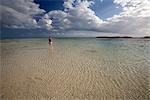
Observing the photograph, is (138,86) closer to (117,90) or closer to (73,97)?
(117,90)

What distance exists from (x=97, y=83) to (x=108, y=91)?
0.79 metres

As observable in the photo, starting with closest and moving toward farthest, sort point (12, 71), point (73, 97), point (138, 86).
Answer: point (73, 97)
point (138, 86)
point (12, 71)

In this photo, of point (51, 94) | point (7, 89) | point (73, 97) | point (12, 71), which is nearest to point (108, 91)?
point (73, 97)

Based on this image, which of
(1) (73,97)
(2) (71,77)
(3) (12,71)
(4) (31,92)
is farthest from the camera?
(3) (12,71)

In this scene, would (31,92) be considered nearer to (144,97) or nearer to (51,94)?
(51,94)

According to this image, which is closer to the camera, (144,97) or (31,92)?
(144,97)

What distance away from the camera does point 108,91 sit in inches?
234

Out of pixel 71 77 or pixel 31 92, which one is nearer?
pixel 31 92

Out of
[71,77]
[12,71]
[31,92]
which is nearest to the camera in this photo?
[31,92]

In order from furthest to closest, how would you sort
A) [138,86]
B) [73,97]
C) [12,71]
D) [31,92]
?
[12,71] → [138,86] → [31,92] → [73,97]

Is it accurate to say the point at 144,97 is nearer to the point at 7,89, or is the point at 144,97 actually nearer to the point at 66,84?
the point at 66,84

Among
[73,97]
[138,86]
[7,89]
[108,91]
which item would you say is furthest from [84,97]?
[7,89]

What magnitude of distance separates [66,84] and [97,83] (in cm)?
118

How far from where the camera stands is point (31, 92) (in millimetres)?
5914
